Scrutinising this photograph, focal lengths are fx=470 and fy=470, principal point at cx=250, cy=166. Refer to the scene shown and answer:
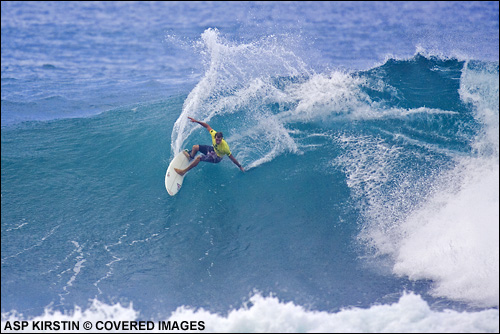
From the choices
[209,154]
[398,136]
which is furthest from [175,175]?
[398,136]

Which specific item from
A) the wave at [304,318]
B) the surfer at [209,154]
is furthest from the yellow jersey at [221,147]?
the wave at [304,318]

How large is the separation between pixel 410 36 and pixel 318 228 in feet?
55.1

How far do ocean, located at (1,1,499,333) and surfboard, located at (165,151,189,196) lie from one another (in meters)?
0.23

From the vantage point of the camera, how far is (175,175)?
9.85 metres

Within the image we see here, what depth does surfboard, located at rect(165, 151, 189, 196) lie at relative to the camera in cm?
967

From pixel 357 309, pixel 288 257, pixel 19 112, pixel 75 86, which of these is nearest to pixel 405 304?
pixel 357 309

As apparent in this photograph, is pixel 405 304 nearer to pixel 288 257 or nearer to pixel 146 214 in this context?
pixel 288 257

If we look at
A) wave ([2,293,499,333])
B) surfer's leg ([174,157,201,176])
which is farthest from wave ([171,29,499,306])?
surfer's leg ([174,157,201,176])

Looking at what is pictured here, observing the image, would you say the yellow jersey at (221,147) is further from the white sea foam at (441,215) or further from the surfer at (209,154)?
the white sea foam at (441,215)

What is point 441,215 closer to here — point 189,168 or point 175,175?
point 189,168

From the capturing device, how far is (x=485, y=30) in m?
23.8

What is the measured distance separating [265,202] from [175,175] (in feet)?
6.51

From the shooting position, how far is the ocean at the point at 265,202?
23.1 feet

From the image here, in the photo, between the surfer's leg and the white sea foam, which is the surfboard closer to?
the surfer's leg
